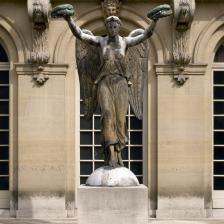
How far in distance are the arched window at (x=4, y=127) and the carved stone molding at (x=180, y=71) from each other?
3.25 metres

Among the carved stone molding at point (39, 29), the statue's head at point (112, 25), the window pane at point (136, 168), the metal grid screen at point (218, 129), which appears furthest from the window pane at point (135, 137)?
the statue's head at point (112, 25)

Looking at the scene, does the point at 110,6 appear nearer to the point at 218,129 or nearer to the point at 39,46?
the point at 39,46

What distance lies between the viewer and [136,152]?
18000 mm

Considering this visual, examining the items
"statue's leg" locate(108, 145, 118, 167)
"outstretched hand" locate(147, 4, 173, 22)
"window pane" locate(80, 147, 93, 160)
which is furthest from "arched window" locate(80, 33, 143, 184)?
"outstretched hand" locate(147, 4, 173, 22)

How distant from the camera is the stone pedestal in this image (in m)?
11.5

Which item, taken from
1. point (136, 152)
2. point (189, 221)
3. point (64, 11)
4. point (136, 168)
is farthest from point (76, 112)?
point (64, 11)

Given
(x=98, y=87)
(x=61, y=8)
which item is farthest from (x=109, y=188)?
(x=61, y=8)

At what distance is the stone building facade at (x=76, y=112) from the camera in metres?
17.4

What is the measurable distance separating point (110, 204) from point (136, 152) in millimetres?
6489

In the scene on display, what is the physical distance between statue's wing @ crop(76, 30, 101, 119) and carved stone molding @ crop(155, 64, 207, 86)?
523cm

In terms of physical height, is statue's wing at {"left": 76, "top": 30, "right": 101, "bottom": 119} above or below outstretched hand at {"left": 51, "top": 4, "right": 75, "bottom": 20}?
below

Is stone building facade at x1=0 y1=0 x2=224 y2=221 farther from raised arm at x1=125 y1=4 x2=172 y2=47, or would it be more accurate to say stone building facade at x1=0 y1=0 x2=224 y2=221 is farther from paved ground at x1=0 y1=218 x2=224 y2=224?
raised arm at x1=125 y1=4 x2=172 y2=47

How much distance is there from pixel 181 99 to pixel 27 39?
346 cm

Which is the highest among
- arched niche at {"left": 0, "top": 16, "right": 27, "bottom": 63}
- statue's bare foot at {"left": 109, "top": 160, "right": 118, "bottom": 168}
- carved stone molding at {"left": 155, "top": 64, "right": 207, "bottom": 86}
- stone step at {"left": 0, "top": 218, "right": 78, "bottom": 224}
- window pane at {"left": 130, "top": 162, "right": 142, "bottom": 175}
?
arched niche at {"left": 0, "top": 16, "right": 27, "bottom": 63}
